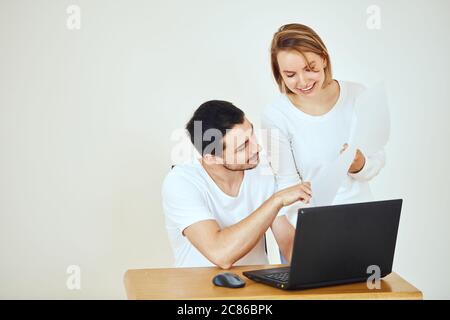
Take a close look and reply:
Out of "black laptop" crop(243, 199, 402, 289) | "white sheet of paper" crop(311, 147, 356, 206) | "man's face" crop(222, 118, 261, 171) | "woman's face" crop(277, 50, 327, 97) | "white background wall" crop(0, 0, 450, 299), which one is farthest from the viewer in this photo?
"white background wall" crop(0, 0, 450, 299)

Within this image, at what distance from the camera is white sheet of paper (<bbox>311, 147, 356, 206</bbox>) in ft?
6.74

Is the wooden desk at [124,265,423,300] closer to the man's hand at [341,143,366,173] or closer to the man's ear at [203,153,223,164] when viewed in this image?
the man's ear at [203,153,223,164]

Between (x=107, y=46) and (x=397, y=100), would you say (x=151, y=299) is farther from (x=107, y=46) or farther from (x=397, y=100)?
(x=397, y=100)

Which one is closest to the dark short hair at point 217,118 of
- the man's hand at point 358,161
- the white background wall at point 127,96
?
the man's hand at point 358,161

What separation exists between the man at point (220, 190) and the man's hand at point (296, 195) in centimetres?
2

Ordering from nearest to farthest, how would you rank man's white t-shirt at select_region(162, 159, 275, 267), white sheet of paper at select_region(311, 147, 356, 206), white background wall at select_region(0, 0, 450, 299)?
white sheet of paper at select_region(311, 147, 356, 206) < man's white t-shirt at select_region(162, 159, 275, 267) < white background wall at select_region(0, 0, 450, 299)

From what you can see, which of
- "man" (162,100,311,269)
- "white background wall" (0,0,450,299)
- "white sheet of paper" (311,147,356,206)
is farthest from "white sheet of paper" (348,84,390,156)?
"white background wall" (0,0,450,299)

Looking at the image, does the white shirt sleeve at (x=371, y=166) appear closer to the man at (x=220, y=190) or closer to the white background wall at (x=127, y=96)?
the man at (x=220, y=190)

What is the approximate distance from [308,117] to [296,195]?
652mm

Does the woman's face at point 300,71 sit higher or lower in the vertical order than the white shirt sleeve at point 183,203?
higher

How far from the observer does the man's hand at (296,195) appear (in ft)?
6.79

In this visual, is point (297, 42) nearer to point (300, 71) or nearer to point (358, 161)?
point (300, 71)

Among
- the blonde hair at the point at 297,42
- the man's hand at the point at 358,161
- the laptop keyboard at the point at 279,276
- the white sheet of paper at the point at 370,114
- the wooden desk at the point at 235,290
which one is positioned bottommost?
the wooden desk at the point at 235,290
